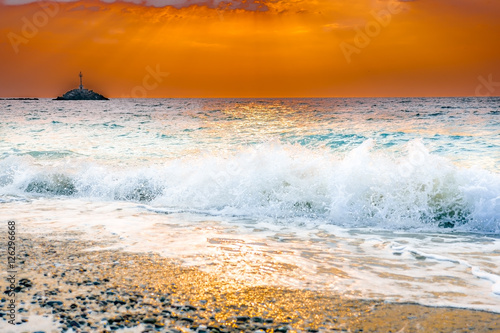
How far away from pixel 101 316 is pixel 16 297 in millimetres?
861

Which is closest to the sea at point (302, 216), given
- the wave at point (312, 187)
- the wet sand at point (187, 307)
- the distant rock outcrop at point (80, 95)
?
the wave at point (312, 187)

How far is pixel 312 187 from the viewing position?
8.09 meters

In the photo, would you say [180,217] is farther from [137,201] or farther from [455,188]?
[455,188]

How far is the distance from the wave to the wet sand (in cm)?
348

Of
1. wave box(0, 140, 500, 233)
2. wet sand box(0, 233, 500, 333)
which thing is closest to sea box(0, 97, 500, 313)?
wave box(0, 140, 500, 233)

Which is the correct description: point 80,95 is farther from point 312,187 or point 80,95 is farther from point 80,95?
point 312,187

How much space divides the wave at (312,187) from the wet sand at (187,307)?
348cm

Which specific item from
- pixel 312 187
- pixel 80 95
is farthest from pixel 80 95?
pixel 312 187

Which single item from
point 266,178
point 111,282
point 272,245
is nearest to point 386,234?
point 272,245

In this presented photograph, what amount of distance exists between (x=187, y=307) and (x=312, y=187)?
16.8 feet

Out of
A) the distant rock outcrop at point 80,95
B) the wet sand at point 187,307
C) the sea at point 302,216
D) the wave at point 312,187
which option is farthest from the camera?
the distant rock outcrop at point 80,95

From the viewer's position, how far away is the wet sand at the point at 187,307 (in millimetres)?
2998

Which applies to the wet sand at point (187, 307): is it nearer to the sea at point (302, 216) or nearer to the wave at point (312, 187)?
the sea at point (302, 216)

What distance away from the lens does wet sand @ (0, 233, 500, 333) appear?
300cm
